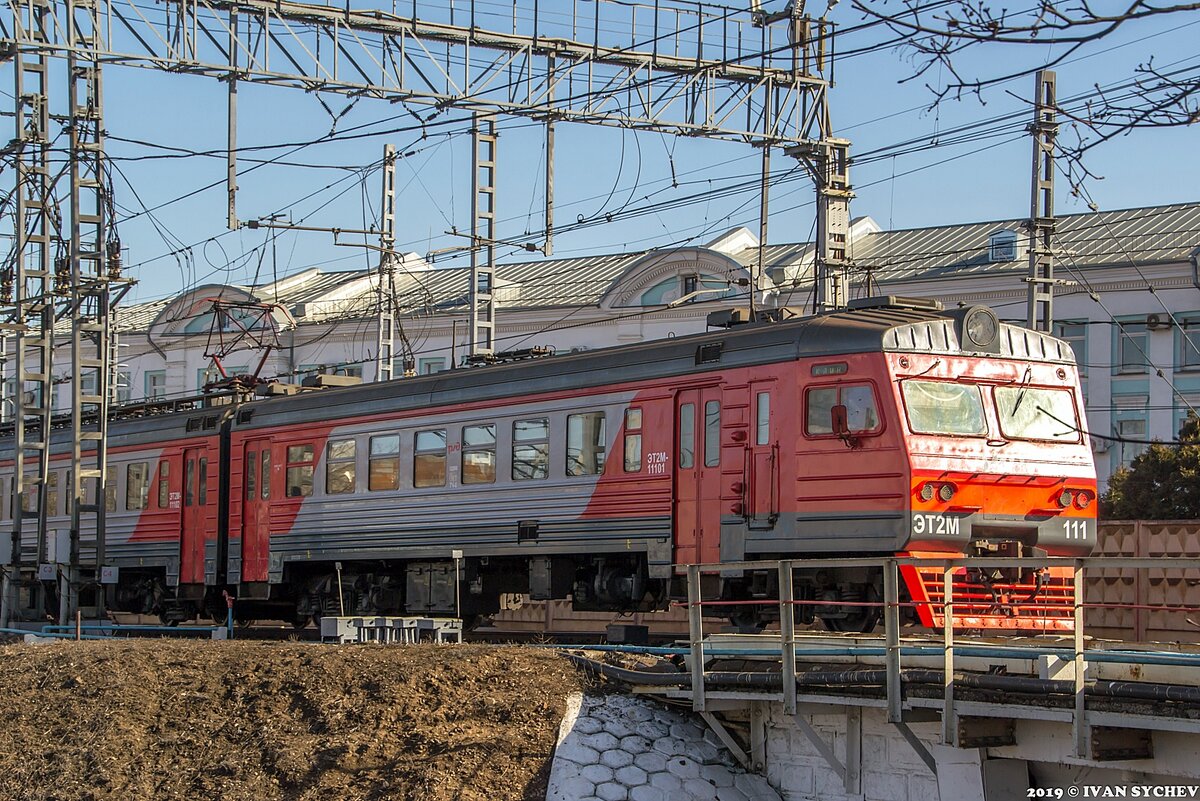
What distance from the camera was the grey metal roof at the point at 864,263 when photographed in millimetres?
42219

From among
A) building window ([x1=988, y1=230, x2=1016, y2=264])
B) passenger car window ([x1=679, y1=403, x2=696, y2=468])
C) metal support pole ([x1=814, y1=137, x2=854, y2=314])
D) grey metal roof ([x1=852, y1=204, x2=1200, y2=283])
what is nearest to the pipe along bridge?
passenger car window ([x1=679, y1=403, x2=696, y2=468])

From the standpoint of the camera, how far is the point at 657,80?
24.2m

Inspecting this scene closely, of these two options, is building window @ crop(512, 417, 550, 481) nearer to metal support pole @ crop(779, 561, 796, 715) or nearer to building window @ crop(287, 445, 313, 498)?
building window @ crop(287, 445, 313, 498)

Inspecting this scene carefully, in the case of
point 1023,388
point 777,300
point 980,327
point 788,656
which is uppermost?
point 777,300

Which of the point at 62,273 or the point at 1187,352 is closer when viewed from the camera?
the point at 62,273

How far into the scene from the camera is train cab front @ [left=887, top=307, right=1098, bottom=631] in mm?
15852

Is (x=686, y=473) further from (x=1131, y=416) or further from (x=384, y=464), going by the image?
(x=1131, y=416)

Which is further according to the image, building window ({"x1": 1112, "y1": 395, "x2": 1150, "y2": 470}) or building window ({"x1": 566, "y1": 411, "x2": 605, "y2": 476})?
building window ({"x1": 1112, "y1": 395, "x2": 1150, "y2": 470})

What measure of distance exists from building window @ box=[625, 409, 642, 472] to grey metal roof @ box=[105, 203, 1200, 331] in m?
16.6

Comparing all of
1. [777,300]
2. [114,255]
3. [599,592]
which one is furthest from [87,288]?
[777,300]

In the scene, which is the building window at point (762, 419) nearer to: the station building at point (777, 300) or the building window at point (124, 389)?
the station building at point (777, 300)

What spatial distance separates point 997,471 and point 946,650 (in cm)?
592

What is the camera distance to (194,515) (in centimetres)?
2602

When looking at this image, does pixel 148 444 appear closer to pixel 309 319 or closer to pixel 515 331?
pixel 515 331
